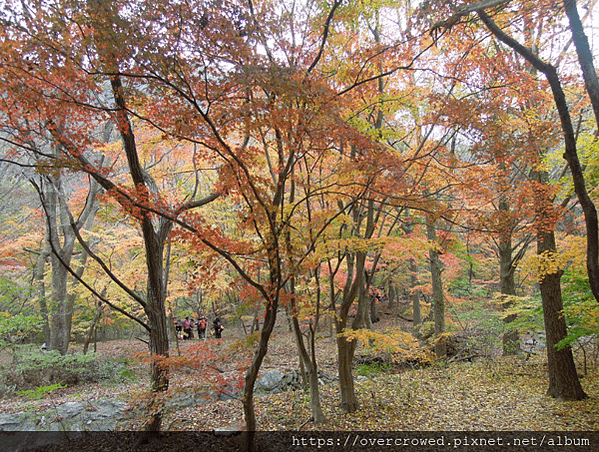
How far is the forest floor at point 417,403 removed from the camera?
17.6ft

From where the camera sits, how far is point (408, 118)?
316 inches

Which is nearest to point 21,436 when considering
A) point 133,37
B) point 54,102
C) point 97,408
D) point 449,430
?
point 97,408

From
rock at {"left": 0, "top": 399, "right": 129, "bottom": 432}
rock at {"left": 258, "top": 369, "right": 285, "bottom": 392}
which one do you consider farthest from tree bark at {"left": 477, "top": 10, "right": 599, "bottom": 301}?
rock at {"left": 258, "top": 369, "right": 285, "bottom": 392}

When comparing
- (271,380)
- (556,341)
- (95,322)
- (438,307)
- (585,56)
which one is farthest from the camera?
(95,322)

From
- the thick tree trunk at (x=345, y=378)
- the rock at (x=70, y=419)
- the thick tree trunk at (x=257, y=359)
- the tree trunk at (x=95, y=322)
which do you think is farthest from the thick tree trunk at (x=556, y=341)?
the tree trunk at (x=95, y=322)

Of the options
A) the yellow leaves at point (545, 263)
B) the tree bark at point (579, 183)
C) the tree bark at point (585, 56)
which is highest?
the tree bark at point (585, 56)

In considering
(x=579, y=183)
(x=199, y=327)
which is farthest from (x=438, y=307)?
(x=199, y=327)

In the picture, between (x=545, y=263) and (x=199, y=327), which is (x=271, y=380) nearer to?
(x=545, y=263)

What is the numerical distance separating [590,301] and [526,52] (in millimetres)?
4245

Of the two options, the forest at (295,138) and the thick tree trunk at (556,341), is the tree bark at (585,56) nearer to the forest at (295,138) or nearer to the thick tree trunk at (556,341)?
the forest at (295,138)

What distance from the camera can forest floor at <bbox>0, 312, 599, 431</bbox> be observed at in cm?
536

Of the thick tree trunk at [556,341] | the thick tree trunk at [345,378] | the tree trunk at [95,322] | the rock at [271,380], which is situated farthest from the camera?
the tree trunk at [95,322]

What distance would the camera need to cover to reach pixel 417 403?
6.58 metres

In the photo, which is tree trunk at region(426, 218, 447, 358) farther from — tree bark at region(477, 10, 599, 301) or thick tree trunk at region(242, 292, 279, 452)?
thick tree trunk at region(242, 292, 279, 452)
